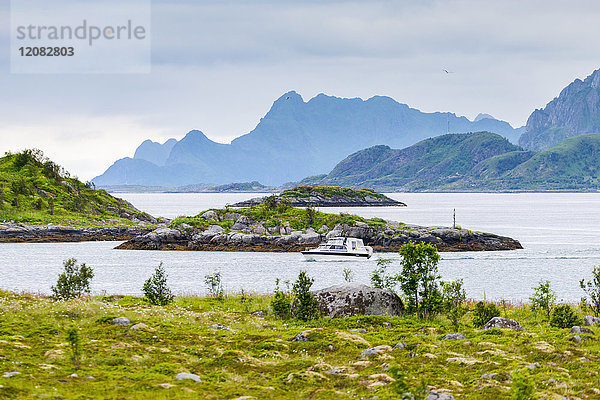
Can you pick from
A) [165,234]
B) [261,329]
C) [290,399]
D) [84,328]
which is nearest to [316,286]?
[261,329]

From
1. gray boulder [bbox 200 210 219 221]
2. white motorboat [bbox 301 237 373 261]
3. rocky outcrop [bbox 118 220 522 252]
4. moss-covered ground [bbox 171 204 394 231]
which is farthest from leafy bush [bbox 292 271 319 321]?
gray boulder [bbox 200 210 219 221]

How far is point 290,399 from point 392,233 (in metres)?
92.7

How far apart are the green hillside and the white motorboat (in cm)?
7356

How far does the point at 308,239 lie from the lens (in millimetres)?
106000

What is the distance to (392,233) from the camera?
107000 mm

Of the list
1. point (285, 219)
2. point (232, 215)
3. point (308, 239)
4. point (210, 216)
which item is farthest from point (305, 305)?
point (232, 215)

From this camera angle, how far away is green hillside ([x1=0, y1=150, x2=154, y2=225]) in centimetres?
13450

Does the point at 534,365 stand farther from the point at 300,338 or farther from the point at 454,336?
the point at 300,338

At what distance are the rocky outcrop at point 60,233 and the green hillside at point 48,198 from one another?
504 cm

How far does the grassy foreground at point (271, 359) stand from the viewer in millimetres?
16688

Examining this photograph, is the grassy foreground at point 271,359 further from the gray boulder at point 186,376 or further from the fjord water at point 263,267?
the fjord water at point 263,267

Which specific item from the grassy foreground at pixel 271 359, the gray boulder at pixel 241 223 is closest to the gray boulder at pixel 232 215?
the gray boulder at pixel 241 223

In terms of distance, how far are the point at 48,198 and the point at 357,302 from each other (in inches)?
5236

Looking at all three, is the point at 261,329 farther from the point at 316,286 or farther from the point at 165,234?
the point at 165,234
